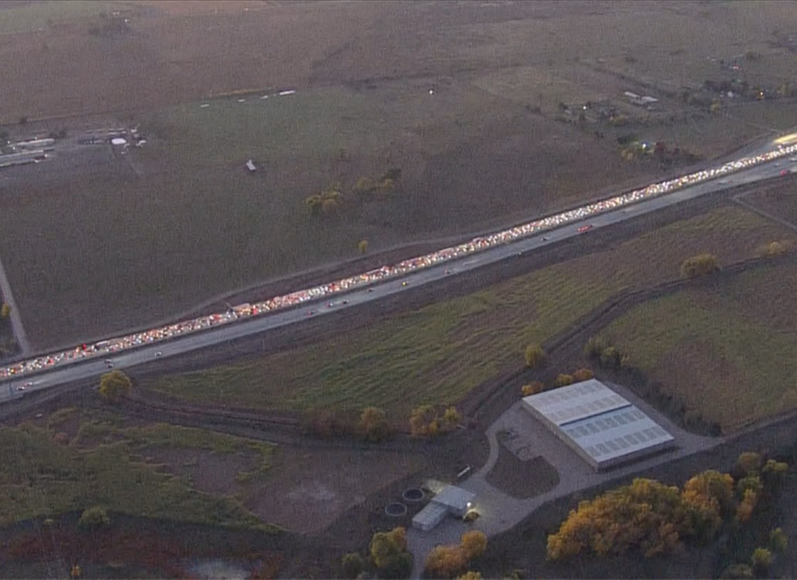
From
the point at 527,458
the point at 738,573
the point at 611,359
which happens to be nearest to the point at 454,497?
the point at 527,458

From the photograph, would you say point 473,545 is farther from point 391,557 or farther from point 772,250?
point 772,250

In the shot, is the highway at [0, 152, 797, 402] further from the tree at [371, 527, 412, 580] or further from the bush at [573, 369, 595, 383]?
the tree at [371, 527, 412, 580]

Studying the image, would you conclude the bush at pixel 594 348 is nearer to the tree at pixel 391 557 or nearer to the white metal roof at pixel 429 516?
the white metal roof at pixel 429 516

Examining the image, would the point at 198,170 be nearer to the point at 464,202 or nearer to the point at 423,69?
the point at 464,202

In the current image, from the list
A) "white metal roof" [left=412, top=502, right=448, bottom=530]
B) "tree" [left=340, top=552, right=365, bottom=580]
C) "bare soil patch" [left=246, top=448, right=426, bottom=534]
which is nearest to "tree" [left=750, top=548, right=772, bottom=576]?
"white metal roof" [left=412, top=502, right=448, bottom=530]

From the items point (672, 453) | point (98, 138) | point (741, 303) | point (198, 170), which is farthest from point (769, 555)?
point (98, 138)

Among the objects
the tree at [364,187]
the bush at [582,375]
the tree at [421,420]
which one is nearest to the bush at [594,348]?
the bush at [582,375]
